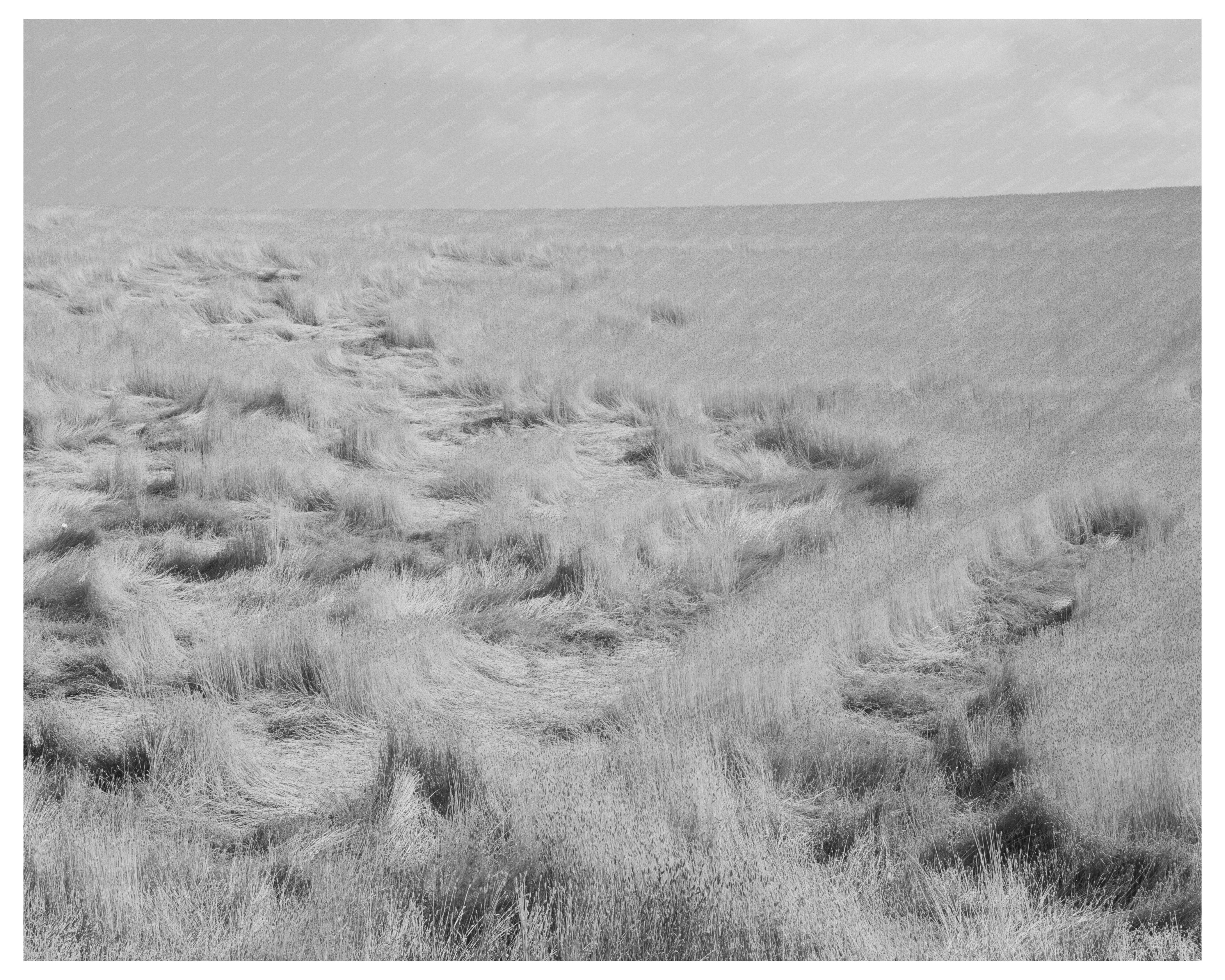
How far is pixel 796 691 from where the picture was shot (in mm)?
3930

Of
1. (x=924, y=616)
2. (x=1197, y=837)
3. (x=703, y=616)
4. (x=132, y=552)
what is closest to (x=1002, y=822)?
(x=1197, y=837)

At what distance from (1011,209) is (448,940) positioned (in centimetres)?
2476

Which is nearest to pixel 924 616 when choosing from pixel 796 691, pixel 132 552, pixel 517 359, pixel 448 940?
pixel 796 691

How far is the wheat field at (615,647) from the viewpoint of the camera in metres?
2.79

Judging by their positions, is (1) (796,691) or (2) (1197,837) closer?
(2) (1197,837)

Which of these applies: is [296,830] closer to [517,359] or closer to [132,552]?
[132,552]

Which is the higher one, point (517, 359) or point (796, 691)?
point (517, 359)

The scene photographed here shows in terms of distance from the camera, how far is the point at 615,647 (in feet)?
15.4

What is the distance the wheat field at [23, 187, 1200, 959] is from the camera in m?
A: 2.79

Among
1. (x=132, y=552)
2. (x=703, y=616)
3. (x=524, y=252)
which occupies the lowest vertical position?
(x=703, y=616)

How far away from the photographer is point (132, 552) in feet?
18.6
